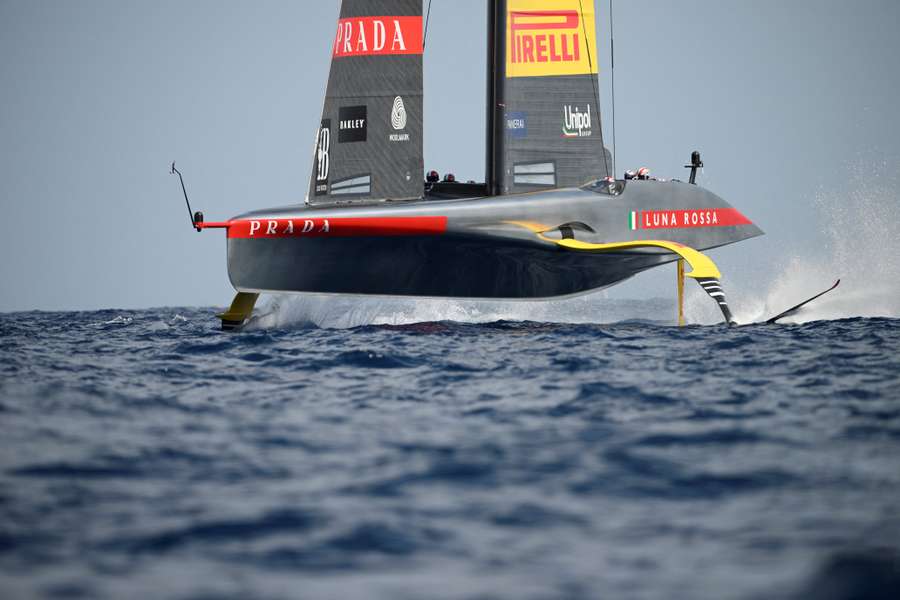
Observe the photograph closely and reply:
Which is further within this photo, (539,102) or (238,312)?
(539,102)

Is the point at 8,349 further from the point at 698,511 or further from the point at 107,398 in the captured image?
the point at 698,511

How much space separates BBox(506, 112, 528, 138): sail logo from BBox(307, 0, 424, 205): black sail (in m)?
1.66

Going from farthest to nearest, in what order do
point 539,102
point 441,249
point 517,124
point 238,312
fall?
point 539,102
point 517,124
point 238,312
point 441,249

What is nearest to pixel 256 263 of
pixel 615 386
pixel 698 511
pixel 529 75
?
pixel 529 75

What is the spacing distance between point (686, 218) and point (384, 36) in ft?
18.8

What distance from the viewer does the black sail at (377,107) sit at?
538 inches

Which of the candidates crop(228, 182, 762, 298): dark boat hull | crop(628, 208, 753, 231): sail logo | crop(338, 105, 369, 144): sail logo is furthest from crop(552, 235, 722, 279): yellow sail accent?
crop(338, 105, 369, 144): sail logo

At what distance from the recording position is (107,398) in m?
6.81

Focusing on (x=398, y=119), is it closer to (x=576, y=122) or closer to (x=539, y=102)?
(x=539, y=102)

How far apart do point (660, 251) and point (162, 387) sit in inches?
345

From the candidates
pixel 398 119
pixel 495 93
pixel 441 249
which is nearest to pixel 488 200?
pixel 441 249

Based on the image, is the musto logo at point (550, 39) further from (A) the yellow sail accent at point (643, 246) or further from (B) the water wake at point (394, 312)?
(B) the water wake at point (394, 312)

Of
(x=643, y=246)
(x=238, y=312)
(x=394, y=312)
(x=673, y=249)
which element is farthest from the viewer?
(x=394, y=312)

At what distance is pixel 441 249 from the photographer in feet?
42.0
